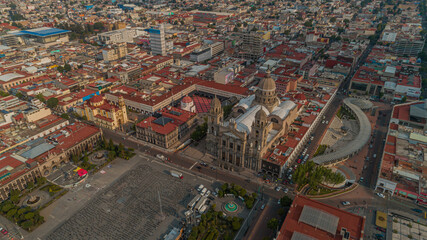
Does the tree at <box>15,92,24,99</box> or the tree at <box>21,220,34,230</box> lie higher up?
the tree at <box>15,92,24,99</box>

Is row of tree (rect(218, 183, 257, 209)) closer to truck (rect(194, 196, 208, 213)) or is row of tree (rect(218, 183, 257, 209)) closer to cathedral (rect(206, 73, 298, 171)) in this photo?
truck (rect(194, 196, 208, 213))

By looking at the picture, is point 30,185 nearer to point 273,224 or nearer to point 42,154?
point 42,154

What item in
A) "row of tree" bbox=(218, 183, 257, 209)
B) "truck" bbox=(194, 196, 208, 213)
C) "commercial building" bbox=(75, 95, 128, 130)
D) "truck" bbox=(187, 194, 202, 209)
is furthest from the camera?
"commercial building" bbox=(75, 95, 128, 130)

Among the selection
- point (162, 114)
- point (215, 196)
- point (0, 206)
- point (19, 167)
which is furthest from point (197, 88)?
point (0, 206)

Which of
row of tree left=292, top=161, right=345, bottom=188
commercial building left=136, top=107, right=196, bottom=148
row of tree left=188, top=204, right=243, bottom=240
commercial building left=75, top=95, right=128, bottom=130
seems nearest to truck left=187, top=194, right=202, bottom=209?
row of tree left=188, top=204, right=243, bottom=240

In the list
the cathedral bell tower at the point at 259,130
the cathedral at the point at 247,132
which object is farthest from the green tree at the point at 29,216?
the cathedral bell tower at the point at 259,130

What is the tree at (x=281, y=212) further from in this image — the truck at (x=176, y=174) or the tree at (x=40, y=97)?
the tree at (x=40, y=97)

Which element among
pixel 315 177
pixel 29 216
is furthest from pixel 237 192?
pixel 29 216
